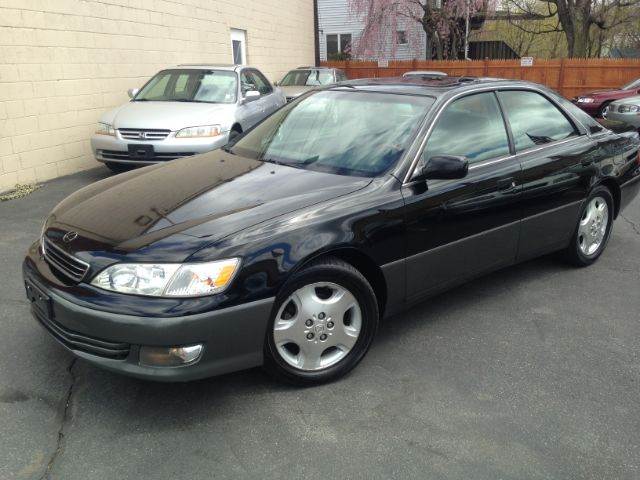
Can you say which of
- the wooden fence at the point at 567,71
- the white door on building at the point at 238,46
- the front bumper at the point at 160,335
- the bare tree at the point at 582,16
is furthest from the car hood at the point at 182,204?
the bare tree at the point at 582,16

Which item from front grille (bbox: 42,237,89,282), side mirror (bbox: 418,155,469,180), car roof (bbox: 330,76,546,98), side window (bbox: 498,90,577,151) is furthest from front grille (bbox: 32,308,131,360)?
side window (bbox: 498,90,577,151)

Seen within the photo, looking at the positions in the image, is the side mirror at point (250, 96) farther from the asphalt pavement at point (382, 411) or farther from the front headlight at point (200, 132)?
the asphalt pavement at point (382, 411)

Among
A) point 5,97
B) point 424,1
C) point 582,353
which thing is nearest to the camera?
point 582,353

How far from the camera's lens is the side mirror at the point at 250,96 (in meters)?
8.87

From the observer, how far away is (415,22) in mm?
25078

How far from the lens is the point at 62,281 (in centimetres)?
280

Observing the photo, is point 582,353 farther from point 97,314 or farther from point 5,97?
point 5,97

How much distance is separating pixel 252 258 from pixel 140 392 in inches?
38.0

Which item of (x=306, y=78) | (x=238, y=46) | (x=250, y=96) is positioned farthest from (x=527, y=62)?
(x=250, y=96)

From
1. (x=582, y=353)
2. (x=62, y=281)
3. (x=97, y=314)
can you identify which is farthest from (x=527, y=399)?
(x=62, y=281)

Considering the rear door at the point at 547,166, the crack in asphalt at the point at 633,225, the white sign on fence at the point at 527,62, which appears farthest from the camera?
the white sign on fence at the point at 527,62

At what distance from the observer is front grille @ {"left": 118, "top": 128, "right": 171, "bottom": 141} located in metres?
7.51

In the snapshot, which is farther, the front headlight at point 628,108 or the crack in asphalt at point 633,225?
the front headlight at point 628,108

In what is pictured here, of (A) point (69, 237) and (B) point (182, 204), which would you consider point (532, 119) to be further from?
(A) point (69, 237)
